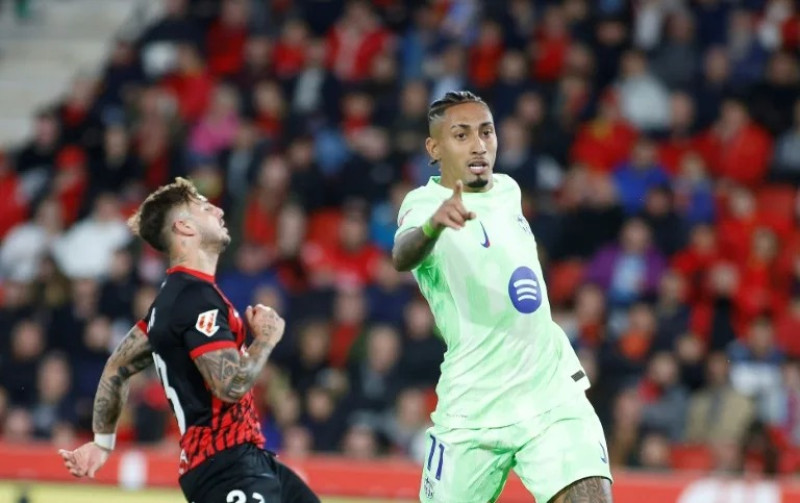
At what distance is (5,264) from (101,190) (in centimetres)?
114

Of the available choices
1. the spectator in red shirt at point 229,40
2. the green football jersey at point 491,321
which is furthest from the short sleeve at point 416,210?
the spectator in red shirt at point 229,40

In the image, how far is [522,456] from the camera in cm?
623

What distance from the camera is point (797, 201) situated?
12.6 meters

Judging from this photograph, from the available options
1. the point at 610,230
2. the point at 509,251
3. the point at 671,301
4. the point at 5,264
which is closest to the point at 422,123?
the point at 610,230

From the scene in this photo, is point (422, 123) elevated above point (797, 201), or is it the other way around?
point (422, 123)

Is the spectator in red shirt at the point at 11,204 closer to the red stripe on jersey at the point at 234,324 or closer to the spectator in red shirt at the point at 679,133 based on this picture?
the spectator in red shirt at the point at 679,133

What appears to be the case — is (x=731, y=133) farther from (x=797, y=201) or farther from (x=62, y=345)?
(x=62, y=345)

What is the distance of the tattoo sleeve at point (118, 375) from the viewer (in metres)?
6.48

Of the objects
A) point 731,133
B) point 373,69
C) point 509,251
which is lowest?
point 509,251

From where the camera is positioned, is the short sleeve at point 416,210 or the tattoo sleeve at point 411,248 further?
the short sleeve at point 416,210

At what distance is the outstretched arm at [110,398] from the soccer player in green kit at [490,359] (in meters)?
1.26

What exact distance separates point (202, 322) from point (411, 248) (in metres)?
0.88

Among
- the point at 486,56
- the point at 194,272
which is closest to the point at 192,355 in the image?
the point at 194,272

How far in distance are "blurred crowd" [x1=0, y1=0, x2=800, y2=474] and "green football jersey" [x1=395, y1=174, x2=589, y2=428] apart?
4576mm
